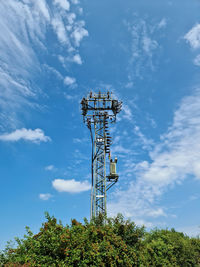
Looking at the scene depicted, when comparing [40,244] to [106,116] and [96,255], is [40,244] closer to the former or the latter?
[96,255]

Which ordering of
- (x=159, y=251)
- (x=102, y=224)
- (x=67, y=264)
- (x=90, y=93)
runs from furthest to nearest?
(x=90, y=93), (x=159, y=251), (x=102, y=224), (x=67, y=264)

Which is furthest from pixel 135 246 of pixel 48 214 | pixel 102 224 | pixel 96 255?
pixel 48 214

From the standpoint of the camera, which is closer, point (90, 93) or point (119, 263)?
point (119, 263)

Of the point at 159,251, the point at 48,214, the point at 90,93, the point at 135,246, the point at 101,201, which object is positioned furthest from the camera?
the point at 90,93

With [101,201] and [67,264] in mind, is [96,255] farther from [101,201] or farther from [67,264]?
[101,201]

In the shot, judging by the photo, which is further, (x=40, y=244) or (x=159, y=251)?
(x=159, y=251)

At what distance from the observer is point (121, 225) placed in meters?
12.2

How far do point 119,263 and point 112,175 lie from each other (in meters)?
8.57

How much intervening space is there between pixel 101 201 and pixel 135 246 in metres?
6.05

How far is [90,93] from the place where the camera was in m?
19.7

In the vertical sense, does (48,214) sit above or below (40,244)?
above

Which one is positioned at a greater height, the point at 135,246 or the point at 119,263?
the point at 135,246

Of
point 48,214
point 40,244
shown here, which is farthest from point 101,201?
point 40,244

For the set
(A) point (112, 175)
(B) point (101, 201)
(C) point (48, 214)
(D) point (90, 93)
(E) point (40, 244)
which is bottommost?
(E) point (40, 244)
